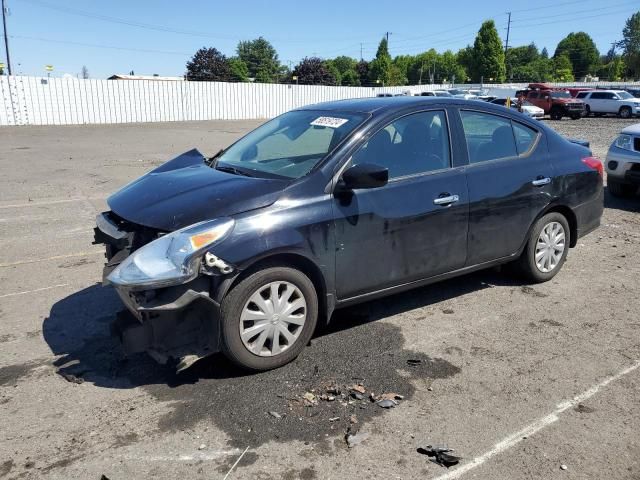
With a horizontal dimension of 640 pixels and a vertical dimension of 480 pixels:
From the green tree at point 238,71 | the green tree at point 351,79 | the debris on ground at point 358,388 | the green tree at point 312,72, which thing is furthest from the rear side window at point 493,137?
the green tree at point 351,79

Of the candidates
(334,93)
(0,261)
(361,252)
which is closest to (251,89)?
(334,93)

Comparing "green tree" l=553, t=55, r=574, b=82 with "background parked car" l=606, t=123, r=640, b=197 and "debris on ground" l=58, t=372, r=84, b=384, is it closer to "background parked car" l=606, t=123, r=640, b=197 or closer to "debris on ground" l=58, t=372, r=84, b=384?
"background parked car" l=606, t=123, r=640, b=197

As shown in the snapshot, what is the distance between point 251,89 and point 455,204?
118 feet

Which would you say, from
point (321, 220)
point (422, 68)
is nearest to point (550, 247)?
point (321, 220)

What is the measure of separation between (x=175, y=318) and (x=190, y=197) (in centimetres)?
85

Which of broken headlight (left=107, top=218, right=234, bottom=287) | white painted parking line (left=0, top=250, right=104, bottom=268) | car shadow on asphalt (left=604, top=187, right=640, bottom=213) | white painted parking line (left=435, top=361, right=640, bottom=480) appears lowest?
white painted parking line (left=435, top=361, right=640, bottom=480)

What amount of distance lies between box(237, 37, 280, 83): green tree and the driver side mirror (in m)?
106

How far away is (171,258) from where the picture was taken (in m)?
3.30

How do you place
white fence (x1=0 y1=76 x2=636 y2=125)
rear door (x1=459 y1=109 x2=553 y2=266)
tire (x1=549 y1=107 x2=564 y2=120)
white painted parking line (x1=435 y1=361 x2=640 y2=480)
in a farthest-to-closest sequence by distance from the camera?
tire (x1=549 y1=107 x2=564 y2=120), white fence (x1=0 y1=76 x2=636 y2=125), rear door (x1=459 y1=109 x2=553 y2=266), white painted parking line (x1=435 y1=361 x2=640 y2=480)

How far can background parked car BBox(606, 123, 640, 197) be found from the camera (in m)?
8.77

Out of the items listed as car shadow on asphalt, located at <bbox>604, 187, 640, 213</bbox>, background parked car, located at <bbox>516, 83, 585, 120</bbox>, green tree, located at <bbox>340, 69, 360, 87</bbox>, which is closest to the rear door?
car shadow on asphalt, located at <bbox>604, 187, 640, 213</bbox>

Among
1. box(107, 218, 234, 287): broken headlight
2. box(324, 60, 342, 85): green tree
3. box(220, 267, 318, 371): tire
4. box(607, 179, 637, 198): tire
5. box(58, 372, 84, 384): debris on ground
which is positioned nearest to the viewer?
box(107, 218, 234, 287): broken headlight

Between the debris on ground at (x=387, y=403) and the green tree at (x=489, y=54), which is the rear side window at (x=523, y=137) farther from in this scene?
the green tree at (x=489, y=54)

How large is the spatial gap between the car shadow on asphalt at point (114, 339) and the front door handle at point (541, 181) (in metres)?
1.03
